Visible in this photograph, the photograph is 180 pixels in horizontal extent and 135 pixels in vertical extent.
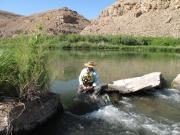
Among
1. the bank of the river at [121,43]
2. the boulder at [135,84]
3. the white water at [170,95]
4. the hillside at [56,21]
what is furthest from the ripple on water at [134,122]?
Answer: the hillside at [56,21]

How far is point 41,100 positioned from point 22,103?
1509 mm

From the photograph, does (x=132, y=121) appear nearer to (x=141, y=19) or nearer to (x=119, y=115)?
(x=119, y=115)

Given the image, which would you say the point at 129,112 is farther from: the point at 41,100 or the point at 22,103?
the point at 22,103

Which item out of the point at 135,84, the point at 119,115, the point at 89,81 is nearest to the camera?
the point at 119,115

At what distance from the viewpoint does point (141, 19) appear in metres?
131

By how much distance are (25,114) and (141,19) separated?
120 metres

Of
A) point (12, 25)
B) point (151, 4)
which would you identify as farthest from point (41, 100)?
point (12, 25)

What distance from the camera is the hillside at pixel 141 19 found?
119 m

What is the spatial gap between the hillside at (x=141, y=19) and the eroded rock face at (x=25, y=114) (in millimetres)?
98893

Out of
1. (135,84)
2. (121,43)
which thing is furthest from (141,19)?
(135,84)

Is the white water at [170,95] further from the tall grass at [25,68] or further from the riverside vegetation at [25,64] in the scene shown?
the tall grass at [25,68]

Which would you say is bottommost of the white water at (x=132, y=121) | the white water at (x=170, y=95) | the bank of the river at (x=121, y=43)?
the bank of the river at (x=121, y=43)

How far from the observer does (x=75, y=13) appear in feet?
612

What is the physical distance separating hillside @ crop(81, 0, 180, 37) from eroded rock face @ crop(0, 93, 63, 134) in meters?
98.9
